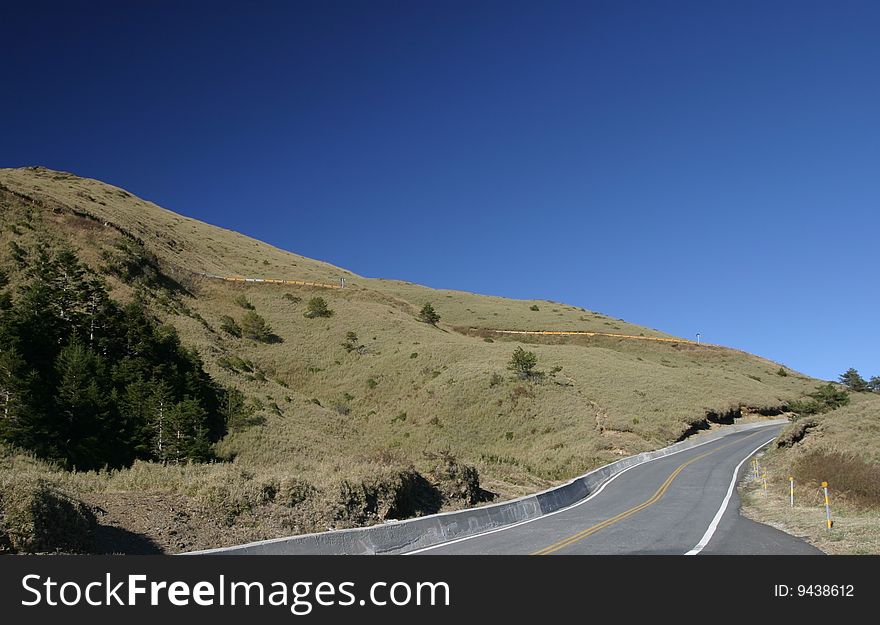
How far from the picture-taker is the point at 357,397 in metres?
55.3

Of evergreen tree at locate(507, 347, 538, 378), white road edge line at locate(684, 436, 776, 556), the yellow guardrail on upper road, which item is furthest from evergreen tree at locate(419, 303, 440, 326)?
white road edge line at locate(684, 436, 776, 556)

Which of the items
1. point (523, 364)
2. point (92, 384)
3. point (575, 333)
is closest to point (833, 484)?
point (92, 384)

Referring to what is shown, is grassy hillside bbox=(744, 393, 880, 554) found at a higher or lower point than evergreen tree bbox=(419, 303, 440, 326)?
lower

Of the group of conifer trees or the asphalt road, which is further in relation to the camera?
the group of conifer trees

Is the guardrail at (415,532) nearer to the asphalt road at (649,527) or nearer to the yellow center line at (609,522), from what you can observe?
the asphalt road at (649,527)

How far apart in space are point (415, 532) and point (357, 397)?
1644 inches

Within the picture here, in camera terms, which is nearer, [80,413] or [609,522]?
[609,522]

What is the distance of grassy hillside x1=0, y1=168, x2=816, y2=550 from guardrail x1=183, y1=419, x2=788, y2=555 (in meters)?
1.90

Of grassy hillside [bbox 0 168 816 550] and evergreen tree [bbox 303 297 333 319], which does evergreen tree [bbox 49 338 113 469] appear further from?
evergreen tree [bbox 303 297 333 319]

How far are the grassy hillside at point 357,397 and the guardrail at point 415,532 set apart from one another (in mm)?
1896

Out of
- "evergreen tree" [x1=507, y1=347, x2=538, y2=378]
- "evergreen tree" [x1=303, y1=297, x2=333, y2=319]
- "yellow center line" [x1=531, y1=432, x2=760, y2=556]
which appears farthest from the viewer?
"evergreen tree" [x1=303, y1=297, x2=333, y2=319]

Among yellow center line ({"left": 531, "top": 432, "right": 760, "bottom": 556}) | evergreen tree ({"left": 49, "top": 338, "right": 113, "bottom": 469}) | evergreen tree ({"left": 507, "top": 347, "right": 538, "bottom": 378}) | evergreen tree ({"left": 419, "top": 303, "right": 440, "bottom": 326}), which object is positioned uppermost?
evergreen tree ({"left": 419, "top": 303, "right": 440, "bottom": 326})

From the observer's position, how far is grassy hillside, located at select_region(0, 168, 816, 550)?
1505 cm

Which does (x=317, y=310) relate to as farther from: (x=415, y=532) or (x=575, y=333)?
(x=415, y=532)
